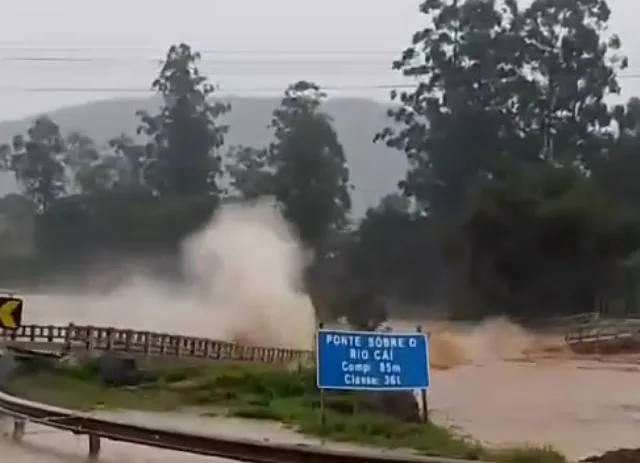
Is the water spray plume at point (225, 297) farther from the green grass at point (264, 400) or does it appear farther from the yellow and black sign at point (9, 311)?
the yellow and black sign at point (9, 311)

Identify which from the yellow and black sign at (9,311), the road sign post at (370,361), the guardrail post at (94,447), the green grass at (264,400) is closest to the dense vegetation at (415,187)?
the green grass at (264,400)

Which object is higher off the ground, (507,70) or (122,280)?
(507,70)

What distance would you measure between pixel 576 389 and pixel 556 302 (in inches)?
173

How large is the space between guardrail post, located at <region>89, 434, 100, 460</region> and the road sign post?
261cm

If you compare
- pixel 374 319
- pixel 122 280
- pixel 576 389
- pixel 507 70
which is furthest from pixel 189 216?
pixel 507 70

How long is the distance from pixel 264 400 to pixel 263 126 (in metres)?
10.6

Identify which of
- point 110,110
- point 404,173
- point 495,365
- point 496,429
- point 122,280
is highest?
point 110,110

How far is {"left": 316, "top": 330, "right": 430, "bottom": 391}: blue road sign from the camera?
12.5m

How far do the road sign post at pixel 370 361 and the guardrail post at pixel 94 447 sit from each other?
8.56 feet

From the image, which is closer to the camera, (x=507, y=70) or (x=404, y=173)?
(x=404, y=173)

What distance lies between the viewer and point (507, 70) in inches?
1320

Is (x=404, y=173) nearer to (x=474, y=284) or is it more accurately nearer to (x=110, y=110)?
(x=474, y=284)

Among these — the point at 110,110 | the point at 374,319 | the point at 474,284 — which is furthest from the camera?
the point at 110,110

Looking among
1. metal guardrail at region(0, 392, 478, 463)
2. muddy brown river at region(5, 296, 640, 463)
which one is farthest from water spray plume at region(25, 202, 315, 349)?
metal guardrail at region(0, 392, 478, 463)
